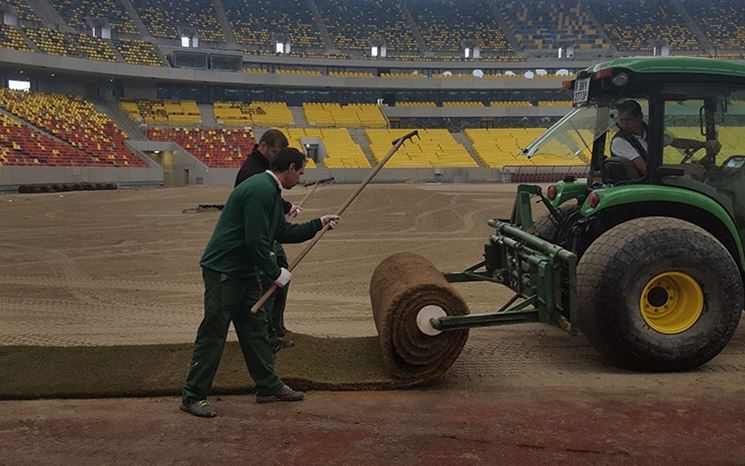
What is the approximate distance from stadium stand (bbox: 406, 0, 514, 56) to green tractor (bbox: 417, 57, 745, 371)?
55.6m

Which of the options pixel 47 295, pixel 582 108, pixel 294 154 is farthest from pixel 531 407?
pixel 47 295

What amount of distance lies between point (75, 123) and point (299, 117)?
1773 cm

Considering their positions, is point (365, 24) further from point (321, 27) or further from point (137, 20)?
point (137, 20)

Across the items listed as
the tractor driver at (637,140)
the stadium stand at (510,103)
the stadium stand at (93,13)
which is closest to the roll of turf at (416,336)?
the tractor driver at (637,140)

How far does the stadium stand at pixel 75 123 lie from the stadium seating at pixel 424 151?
16.6 meters

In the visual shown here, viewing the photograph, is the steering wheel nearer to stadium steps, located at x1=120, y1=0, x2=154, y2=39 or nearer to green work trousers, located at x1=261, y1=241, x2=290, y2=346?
green work trousers, located at x1=261, y1=241, x2=290, y2=346

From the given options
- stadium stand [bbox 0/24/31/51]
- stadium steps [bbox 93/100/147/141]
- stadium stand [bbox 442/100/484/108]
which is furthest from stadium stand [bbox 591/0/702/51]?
stadium stand [bbox 0/24/31/51]

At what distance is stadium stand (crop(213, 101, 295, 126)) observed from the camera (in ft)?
151

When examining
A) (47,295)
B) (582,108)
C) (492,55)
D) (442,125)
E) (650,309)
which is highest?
(492,55)

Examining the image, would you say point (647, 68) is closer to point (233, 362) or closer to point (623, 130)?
point (623, 130)

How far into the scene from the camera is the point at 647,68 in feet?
16.1

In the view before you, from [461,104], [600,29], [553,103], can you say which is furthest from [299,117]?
[600,29]

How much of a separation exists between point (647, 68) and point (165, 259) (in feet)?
28.1

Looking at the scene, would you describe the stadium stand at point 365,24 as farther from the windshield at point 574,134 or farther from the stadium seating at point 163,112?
the windshield at point 574,134
